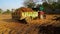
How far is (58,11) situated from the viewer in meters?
25.2

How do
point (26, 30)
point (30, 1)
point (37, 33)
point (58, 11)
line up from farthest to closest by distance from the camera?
point (30, 1) < point (58, 11) < point (26, 30) < point (37, 33)

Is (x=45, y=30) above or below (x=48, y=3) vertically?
below

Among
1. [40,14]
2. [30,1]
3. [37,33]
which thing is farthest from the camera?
[30,1]

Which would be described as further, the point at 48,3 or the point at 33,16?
the point at 48,3

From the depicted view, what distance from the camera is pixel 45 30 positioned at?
1080 centimetres

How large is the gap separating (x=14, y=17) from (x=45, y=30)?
738 cm

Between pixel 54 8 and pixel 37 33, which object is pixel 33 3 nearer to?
pixel 54 8

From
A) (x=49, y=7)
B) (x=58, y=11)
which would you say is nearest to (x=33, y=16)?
(x=58, y=11)

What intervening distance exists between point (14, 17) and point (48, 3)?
13326 mm

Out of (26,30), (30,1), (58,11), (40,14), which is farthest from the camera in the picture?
(30,1)

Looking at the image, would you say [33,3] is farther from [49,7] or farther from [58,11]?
[58,11]

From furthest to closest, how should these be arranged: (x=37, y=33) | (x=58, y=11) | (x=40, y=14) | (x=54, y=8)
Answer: (x=54, y=8), (x=58, y=11), (x=40, y=14), (x=37, y=33)

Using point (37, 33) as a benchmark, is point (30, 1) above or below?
above

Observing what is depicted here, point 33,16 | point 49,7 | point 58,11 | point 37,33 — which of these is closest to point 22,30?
point 37,33
